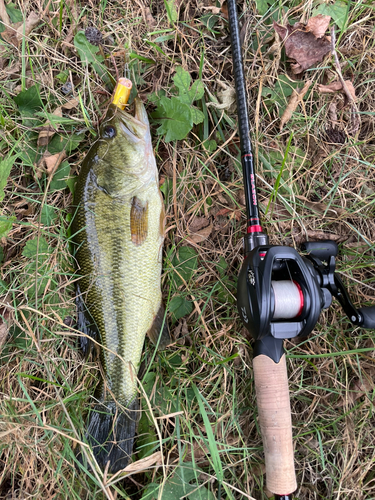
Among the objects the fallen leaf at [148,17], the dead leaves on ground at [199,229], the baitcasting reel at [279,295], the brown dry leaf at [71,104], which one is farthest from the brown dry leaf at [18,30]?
the baitcasting reel at [279,295]

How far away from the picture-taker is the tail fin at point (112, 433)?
6.53 ft

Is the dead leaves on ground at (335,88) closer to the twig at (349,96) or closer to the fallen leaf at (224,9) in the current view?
the twig at (349,96)

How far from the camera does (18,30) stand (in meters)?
2.27

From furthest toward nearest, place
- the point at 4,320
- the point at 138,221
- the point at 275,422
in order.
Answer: the point at 4,320 < the point at 138,221 < the point at 275,422

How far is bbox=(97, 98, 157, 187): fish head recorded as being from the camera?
1.99 m

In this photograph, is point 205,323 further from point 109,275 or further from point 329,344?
point 329,344

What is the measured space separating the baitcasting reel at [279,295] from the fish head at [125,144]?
0.90 m

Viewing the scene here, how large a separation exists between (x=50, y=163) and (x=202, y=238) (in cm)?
115

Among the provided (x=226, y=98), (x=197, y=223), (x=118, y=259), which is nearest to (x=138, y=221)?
(x=118, y=259)

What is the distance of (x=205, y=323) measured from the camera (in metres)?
2.17

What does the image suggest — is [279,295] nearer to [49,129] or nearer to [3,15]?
[49,129]

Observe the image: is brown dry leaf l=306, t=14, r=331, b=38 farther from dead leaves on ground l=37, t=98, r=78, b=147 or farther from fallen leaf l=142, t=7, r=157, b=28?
dead leaves on ground l=37, t=98, r=78, b=147

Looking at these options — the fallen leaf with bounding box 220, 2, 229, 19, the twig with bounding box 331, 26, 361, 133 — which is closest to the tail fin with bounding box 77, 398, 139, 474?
the twig with bounding box 331, 26, 361, 133

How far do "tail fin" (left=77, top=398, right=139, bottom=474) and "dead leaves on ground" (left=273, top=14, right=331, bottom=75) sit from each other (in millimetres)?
2486
